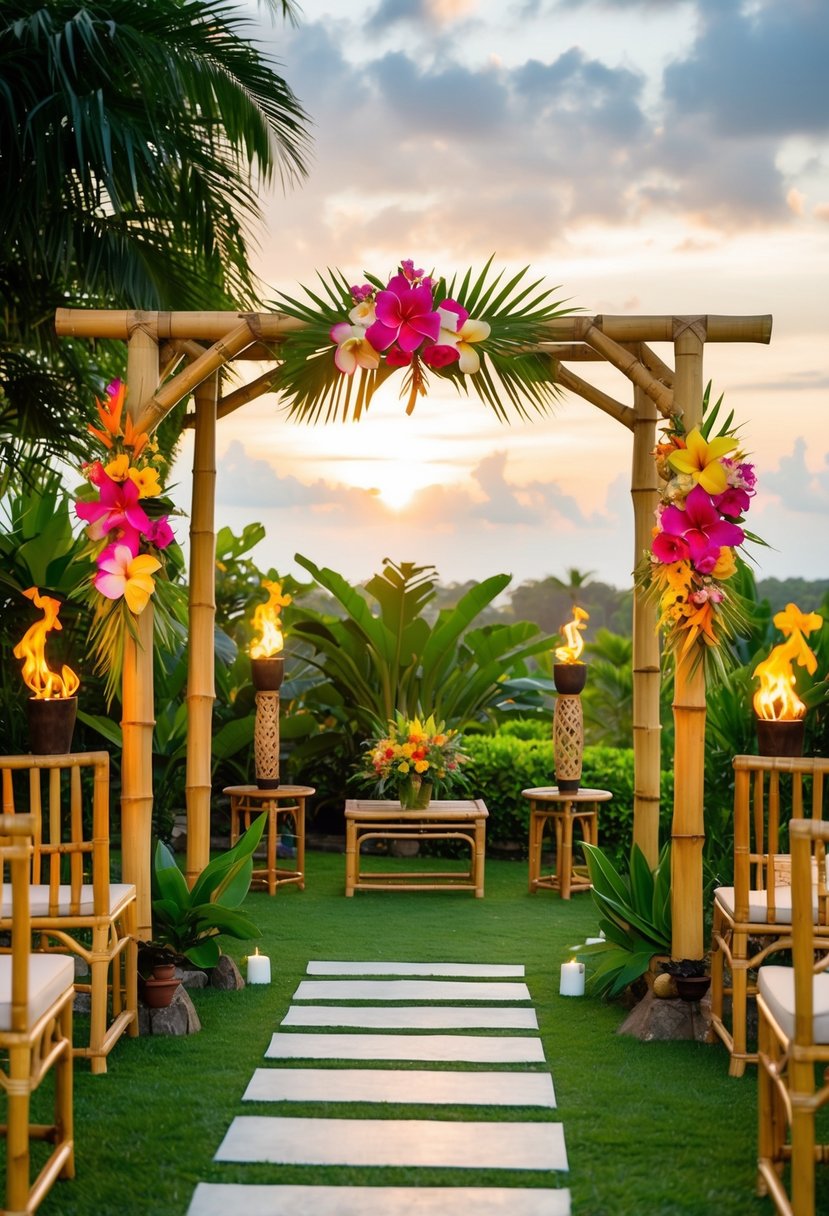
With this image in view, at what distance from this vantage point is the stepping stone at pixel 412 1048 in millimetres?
3861

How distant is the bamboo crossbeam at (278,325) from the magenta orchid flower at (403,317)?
381mm

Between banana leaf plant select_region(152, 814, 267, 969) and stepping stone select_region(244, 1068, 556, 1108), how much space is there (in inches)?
32.2

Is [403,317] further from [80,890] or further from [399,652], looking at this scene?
[399,652]

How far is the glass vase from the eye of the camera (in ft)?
21.8

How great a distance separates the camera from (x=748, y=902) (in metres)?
3.64

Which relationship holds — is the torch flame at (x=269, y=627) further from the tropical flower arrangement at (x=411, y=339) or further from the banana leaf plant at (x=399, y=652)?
the tropical flower arrangement at (x=411, y=339)

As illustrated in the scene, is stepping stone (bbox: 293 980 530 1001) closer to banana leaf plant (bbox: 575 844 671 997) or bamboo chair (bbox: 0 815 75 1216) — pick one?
banana leaf plant (bbox: 575 844 671 997)

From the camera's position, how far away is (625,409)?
498 centimetres

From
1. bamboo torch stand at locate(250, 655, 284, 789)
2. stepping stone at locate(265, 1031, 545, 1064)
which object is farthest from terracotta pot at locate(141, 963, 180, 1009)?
bamboo torch stand at locate(250, 655, 284, 789)

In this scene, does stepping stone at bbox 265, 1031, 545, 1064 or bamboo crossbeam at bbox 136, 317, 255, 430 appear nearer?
stepping stone at bbox 265, 1031, 545, 1064

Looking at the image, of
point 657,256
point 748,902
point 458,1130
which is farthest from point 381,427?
point 458,1130

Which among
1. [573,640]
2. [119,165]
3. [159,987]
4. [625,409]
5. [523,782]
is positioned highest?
[119,165]

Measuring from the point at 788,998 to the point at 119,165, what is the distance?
16.4 ft

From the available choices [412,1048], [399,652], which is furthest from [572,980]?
[399,652]
